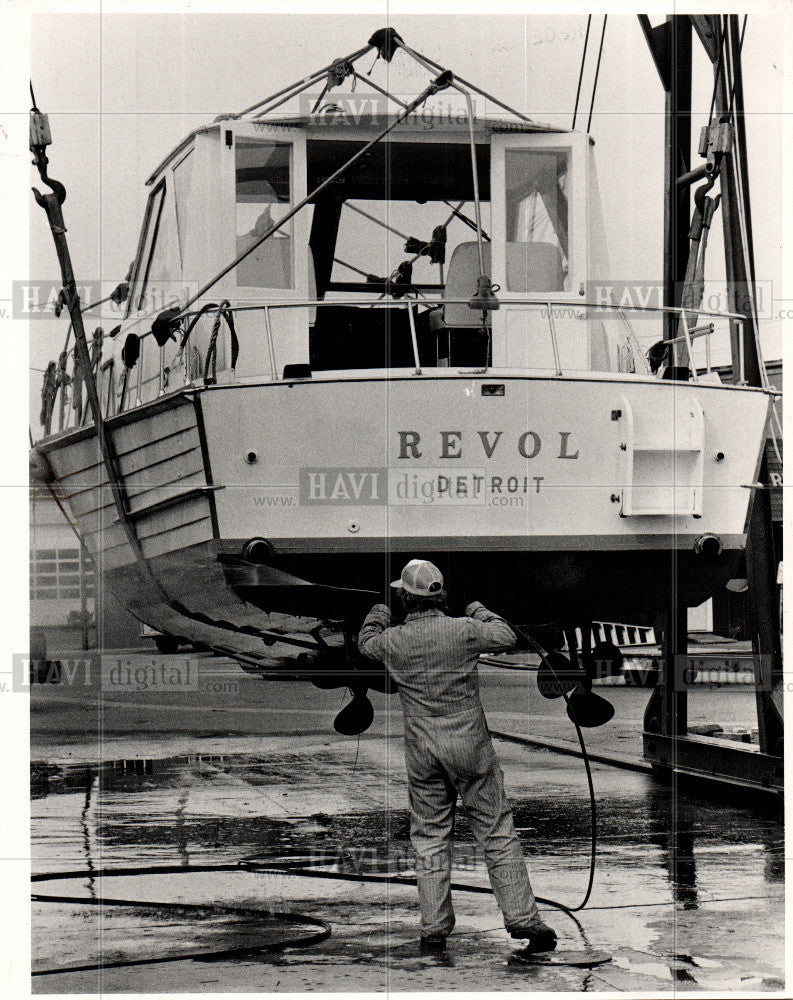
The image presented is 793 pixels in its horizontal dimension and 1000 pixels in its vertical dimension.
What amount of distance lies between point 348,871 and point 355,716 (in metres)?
1.59

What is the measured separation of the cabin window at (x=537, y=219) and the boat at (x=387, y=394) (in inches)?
0.5

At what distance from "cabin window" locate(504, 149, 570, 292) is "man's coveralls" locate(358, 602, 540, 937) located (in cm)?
314

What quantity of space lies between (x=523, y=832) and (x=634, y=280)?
137 inches

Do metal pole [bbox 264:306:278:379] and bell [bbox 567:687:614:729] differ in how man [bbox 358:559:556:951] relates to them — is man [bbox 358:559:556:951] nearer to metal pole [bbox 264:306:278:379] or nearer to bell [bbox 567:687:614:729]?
metal pole [bbox 264:306:278:379]

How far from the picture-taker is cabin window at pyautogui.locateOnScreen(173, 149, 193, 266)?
8086mm

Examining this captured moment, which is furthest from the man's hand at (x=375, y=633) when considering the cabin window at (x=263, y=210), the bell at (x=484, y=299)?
the cabin window at (x=263, y=210)

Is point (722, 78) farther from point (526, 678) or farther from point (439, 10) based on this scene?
point (526, 678)

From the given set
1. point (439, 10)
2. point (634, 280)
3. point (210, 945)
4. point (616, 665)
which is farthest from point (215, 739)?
point (439, 10)

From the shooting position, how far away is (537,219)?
26.6 ft

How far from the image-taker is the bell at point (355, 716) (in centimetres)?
841

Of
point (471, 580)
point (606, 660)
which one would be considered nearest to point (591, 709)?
point (606, 660)

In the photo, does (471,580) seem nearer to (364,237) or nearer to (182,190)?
(364,237)

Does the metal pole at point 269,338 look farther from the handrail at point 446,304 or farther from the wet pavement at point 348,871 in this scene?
the wet pavement at point 348,871

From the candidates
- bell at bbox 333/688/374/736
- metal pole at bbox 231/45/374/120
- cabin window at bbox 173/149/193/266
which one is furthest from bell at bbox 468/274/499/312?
bell at bbox 333/688/374/736
